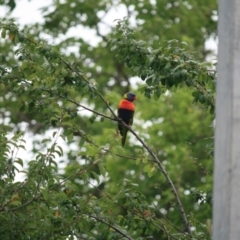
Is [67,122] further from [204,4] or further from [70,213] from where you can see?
[204,4]

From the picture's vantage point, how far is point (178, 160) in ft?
47.8

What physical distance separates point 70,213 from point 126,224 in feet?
2.11

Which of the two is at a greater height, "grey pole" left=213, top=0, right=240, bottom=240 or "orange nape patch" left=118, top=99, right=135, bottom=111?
"orange nape patch" left=118, top=99, right=135, bottom=111

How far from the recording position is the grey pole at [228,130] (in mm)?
3678

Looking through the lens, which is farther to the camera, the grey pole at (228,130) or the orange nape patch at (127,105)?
the orange nape patch at (127,105)

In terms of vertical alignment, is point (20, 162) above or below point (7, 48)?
below

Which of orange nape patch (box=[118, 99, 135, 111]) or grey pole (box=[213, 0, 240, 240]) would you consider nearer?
grey pole (box=[213, 0, 240, 240])

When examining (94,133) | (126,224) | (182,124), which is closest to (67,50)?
(94,133)

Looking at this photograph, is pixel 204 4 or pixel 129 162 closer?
pixel 129 162

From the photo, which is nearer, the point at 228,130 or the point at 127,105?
the point at 228,130

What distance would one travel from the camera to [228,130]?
3771 mm

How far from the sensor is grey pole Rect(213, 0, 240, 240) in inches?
145

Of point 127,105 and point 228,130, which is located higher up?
point 127,105

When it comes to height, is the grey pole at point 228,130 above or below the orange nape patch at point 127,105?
below
